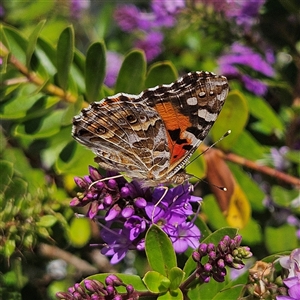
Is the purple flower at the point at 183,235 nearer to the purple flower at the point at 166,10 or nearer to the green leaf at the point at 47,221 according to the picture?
the green leaf at the point at 47,221

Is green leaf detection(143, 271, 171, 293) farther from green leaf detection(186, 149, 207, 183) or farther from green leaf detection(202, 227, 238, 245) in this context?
green leaf detection(186, 149, 207, 183)

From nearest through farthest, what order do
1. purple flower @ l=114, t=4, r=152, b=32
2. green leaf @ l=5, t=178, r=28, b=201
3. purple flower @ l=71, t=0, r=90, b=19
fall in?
1. green leaf @ l=5, t=178, r=28, b=201
2. purple flower @ l=114, t=4, r=152, b=32
3. purple flower @ l=71, t=0, r=90, b=19

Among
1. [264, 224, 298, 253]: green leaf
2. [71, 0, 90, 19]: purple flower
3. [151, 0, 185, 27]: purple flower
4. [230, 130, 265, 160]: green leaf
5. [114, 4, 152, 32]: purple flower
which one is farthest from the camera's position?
[71, 0, 90, 19]: purple flower

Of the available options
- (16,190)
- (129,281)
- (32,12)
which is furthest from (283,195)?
(32,12)

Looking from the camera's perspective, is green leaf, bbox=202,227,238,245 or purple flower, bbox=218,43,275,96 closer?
green leaf, bbox=202,227,238,245

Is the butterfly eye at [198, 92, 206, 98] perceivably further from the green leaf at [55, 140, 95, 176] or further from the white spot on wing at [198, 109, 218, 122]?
the green leaf at [55, 140, 95, 176]

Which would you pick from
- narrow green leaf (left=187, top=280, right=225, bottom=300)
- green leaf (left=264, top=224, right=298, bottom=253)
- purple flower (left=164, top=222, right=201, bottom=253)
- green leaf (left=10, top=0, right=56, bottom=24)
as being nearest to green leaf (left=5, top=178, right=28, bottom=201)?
purple flower (left=164, top=222, right=201, bottom=253)

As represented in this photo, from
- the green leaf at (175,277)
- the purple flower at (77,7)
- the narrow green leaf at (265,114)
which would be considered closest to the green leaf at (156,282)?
the green leaf at (175,277)

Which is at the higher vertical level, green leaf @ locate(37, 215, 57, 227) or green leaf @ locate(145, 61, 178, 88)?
green leaf @ locate(145, 61, 178, 88)

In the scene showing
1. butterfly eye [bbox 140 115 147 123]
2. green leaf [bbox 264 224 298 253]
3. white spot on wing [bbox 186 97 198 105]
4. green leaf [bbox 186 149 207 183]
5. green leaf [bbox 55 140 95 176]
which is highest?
white spot on wing [bbox 186 97 198 105]
